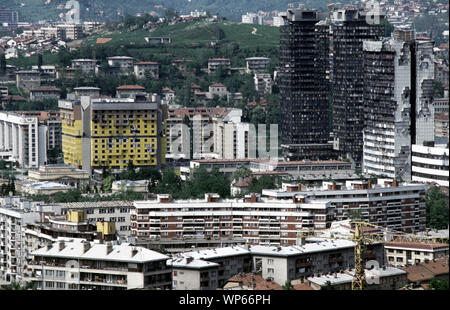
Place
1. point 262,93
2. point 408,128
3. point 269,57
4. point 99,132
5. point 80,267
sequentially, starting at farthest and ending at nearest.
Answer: point 269,57 < point 262,93 < point 99,132 < point 408,128 < point 80,267

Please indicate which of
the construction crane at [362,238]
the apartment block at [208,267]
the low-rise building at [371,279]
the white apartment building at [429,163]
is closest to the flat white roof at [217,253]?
the apartment block at [208,267]

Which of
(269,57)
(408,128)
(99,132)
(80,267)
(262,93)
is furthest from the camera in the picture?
(269,57)

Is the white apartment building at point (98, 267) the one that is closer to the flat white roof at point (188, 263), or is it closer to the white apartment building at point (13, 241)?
the flat white roof at point (188, 263)

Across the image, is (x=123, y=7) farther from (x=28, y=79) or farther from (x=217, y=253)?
(x=217, y=253)

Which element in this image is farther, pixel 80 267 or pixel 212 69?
pixel 212 69
